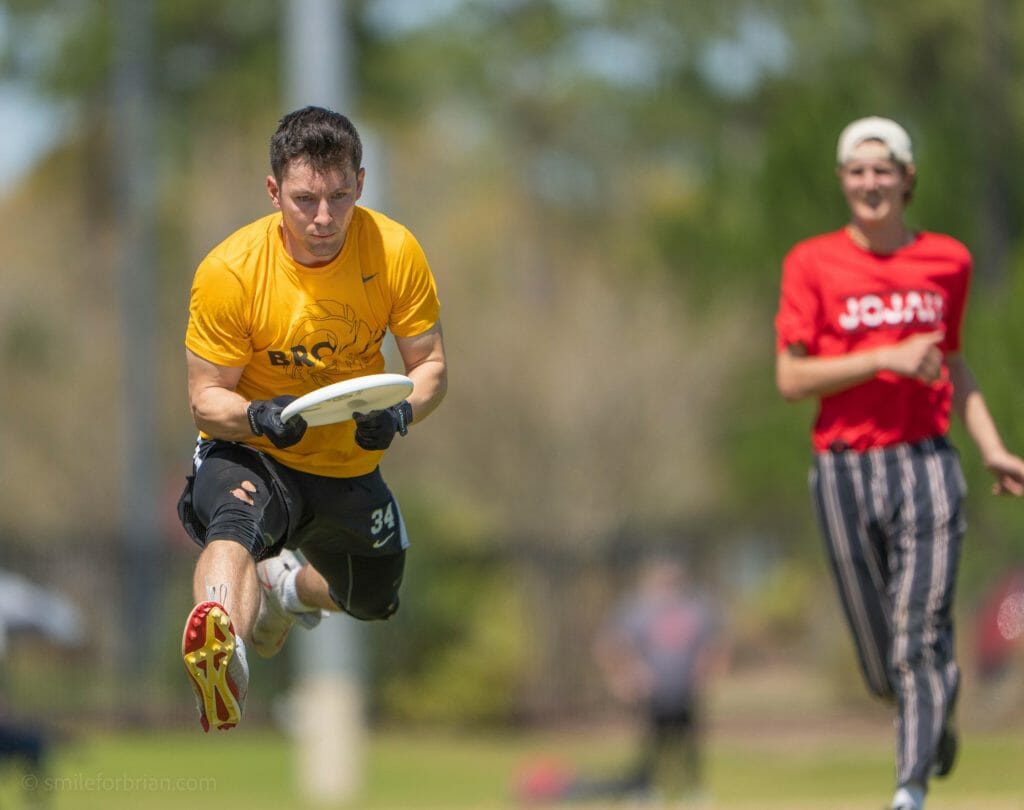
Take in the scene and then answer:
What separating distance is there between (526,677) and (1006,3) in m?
10.7

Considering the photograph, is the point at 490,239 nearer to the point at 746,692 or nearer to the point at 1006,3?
the point at 746,692

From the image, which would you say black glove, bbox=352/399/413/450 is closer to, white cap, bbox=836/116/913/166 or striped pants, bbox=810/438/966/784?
striped pants, bbox=810/438/966/784

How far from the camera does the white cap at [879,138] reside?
7820 mm

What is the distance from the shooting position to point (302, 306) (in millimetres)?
6750

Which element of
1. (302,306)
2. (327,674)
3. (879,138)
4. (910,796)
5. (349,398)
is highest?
(879,138)

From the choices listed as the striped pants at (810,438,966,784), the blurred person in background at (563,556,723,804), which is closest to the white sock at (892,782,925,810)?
the striped pants at (810,438,966,784)

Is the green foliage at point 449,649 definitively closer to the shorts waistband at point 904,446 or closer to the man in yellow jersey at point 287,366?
the shorts waistband at point 904,446

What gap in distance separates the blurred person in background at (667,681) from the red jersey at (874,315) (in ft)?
35.1

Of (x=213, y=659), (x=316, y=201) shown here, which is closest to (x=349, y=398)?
(x=316, y=201)

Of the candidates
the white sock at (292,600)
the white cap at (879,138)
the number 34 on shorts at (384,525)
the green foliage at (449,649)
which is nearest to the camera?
the number 34 on shorts at (384,525)

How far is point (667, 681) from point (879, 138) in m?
11.3

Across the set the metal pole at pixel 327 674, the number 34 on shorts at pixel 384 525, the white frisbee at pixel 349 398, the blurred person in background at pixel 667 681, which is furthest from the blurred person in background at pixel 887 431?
the metal pole at pixel 327 674

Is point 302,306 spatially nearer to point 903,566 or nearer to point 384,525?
point 384,525

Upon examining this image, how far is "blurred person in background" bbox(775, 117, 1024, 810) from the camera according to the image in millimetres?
7758
